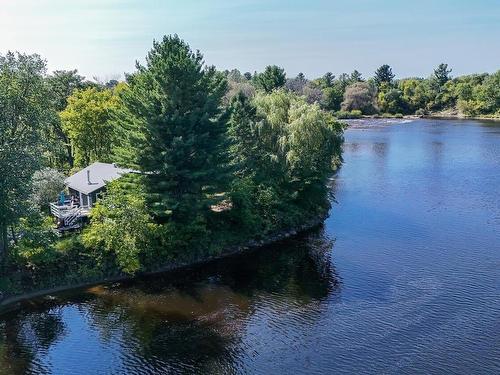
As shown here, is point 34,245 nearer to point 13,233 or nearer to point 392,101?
point 13,233

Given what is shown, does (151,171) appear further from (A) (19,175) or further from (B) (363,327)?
(B) (363,327)

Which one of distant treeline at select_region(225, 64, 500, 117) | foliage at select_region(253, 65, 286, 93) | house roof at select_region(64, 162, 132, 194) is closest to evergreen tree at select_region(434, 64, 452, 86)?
distant treeline at select_region(225, 64, 500, 117)

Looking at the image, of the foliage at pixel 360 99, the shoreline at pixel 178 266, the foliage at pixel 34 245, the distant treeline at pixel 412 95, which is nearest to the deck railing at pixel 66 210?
the foliage at pixel 34 245

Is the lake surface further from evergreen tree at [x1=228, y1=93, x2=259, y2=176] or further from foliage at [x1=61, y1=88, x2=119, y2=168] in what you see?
foliage at [x1=61, y1=88, x2=119, y2=168]

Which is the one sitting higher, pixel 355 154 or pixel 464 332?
pixel 355 154

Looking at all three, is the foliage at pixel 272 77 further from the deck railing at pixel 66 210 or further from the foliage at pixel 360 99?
the deck railing at pixel 66 210

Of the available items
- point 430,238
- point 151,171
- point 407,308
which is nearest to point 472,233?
point 430,238
